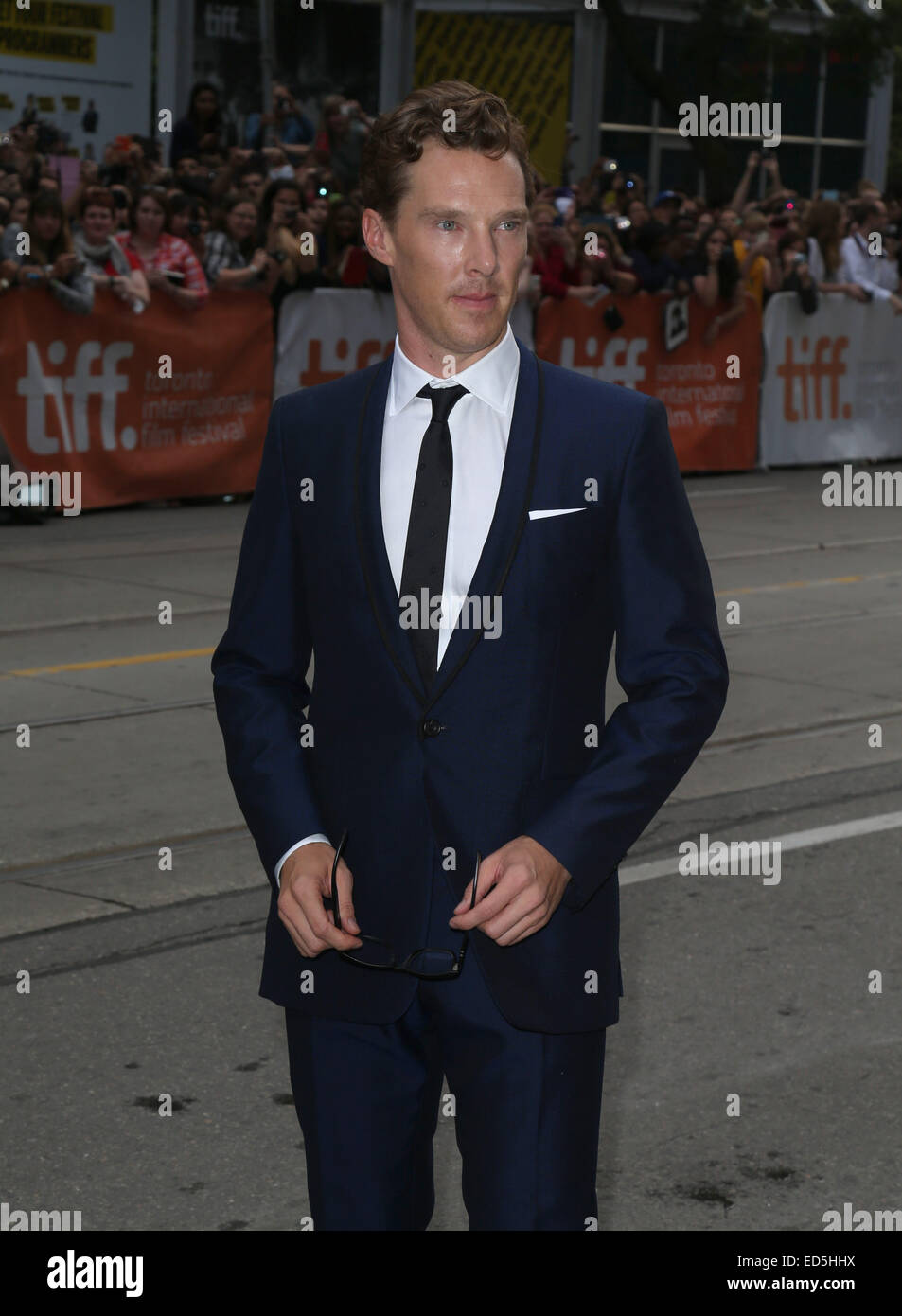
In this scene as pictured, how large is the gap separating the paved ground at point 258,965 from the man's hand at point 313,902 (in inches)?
73.0

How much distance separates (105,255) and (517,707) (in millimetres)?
12561

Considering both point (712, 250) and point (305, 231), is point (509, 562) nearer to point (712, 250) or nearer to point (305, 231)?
point (305, 231)

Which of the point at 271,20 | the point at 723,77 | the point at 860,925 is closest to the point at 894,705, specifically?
the point at 860,925

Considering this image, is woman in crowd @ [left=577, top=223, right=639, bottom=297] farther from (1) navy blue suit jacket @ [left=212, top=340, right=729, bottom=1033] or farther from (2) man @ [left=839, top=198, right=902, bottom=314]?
(1) navy blue suit jacket @ [left=212, top=340, right=729, bottom=1033]

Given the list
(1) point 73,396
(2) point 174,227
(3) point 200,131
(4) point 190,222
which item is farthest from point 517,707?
(3) point 200,131

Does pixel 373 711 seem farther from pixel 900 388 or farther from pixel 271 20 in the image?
pixel 271 20

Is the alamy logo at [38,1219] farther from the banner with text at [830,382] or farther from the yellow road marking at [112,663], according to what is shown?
the banner with text at [830,382]

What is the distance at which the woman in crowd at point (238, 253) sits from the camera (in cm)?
1554

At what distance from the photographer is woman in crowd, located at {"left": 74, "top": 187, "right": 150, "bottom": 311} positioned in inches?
564

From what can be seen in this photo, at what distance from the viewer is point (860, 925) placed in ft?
20.5

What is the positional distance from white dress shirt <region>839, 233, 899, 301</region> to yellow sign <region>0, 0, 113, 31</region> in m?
9.90

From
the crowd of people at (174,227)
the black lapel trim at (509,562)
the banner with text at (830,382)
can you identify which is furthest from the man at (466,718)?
the banner with text at (830,382)

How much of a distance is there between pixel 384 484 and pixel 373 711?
0.31m

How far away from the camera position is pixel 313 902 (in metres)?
2.52
